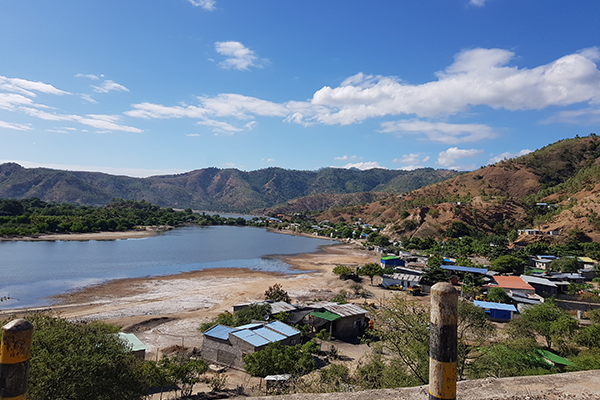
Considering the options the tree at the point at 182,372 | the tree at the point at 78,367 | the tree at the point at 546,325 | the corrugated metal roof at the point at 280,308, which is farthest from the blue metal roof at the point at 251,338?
the tree at the point at 546,325

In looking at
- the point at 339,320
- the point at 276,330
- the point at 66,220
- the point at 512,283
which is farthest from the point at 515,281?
the point at 66,220

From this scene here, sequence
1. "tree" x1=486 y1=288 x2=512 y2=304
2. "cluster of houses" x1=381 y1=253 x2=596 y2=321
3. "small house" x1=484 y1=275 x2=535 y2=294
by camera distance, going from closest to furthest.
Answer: "cluster of houses" x1=381 y1=253 x2=596 y2=321, "tree" x1=486 y1=288 x2=512 y2=304, "small house" x1=484 y1=275 x2=535 y2=294

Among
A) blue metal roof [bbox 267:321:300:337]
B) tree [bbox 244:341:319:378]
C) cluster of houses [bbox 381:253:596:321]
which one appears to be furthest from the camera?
cluster of houses [bbox 381:253:596:321]

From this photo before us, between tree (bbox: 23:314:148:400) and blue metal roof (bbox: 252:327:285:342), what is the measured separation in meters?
9.18

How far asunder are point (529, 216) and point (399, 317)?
85.3 meters

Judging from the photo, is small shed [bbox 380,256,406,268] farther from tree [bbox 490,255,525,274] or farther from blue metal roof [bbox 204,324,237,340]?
blue metal roof [bbox 204,324,237,340]

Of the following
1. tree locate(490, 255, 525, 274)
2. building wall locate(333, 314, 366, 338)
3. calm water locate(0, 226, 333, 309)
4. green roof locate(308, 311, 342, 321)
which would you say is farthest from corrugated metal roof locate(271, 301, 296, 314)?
tree locate(490, 255, 525, 274)

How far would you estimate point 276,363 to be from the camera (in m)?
16.2

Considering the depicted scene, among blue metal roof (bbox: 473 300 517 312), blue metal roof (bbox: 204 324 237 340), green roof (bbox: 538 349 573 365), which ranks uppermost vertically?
green roof (bbox: 538 349 573 365)

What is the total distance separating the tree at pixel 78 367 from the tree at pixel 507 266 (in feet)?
148

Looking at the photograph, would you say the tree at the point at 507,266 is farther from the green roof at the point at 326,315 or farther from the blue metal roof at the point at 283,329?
the blue metal roof at the point at 283,329

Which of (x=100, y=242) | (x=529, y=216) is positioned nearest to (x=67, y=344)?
(x=100, y=242)

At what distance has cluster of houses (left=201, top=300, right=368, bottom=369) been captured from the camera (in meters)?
18.5

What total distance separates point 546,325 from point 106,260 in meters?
58.1
